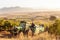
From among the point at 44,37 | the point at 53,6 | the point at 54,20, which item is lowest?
the point at 44,37

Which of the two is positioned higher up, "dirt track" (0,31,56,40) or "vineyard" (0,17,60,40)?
"vineyard" (0,17,60,40)

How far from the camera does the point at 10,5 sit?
2396 mm

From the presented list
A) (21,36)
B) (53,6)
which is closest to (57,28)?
(53,6)

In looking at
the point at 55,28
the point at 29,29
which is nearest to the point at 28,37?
the point at 29,29

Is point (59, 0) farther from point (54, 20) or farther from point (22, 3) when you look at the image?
point (22, 3)

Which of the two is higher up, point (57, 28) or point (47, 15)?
point (47, 15)

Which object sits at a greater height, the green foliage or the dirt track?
the green foliage

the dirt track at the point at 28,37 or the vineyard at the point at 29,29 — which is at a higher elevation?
the vineyard at the point at 29,29

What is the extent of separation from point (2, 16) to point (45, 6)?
2.14 ft

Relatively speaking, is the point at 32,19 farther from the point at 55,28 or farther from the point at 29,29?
the point at 55,28

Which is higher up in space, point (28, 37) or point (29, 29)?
point (29, 29)

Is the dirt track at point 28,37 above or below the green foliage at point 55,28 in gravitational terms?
below

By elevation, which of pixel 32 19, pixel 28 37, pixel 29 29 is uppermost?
pixel 32 19

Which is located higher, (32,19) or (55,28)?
(32,19)
